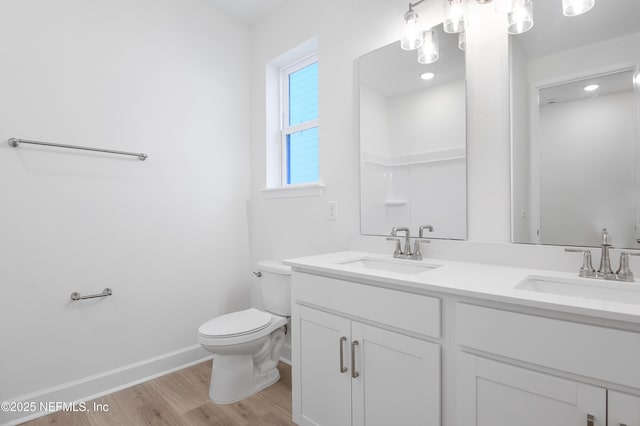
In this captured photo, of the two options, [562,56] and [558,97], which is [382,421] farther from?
[562,56]

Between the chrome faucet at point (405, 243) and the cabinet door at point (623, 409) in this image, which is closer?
the cabinet door at point (623, 409)

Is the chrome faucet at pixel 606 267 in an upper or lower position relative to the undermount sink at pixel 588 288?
upper

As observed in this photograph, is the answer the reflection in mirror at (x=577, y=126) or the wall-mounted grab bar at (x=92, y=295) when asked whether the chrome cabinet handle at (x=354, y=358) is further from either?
the wall-mounted grab bar at (x=92, y=295)

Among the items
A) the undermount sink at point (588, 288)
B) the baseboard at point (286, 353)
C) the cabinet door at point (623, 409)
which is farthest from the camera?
the baseboard at point (286, 353)

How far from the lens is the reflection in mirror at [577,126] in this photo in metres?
1.16

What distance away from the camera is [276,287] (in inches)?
84.4

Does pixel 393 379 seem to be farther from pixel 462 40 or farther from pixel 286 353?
pixel 462 40

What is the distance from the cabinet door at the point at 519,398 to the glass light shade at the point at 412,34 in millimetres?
1383

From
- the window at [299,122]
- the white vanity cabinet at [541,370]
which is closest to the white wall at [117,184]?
the window at [299,122]

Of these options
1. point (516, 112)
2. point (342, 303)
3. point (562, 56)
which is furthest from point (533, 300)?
point (562, 56)

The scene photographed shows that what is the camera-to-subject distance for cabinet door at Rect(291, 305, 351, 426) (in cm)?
135

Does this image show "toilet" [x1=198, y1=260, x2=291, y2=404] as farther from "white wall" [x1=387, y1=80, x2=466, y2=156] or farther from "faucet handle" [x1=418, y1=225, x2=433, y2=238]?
"white wall" [x1=387, y1=80, x2=466, y2=156]

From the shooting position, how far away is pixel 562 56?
4.21ft

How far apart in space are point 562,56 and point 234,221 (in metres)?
2.25
